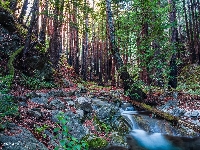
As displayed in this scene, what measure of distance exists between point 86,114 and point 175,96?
610cm

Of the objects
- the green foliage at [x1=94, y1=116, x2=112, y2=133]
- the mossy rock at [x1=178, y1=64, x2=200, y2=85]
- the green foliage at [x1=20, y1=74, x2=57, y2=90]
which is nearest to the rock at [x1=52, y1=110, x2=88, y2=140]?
the green foliage at [x1=94, y1=116, x2=112, y2=133]

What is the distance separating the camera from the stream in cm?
907

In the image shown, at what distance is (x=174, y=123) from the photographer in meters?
10.3

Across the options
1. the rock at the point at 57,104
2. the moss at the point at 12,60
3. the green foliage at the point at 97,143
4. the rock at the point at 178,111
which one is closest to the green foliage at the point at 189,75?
the rock at the point at 178,111

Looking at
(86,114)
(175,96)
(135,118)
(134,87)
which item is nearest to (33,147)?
(86,114)

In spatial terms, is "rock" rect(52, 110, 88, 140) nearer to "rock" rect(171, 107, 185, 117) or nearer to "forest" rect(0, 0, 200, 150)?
"forest" rect(0, 0, 200, 150)

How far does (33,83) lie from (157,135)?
7.43m

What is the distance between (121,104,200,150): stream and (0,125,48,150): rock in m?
3.75

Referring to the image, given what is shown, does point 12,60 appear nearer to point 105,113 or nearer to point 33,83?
point 33,83

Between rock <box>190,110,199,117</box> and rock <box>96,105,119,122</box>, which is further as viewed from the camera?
rock <box>190,110,199,117</box>

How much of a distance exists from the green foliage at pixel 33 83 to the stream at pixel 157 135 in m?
5.47

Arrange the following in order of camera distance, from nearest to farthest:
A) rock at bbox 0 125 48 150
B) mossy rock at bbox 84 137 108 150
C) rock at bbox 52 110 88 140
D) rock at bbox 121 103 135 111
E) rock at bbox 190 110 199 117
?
rock at bbox 0 125 48 150 → mossy rock at bbox 84 137 108 150 → rock at bbox 52 110 88 140 → rock at bbox 190 110 199 117 → rock at bbox 121 103 135 111

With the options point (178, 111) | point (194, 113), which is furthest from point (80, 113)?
point (194, 113)

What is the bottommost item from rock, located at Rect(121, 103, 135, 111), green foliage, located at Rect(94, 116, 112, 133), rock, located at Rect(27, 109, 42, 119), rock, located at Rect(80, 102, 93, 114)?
green foliage, located at Rect(94, 116, 112, 133)
